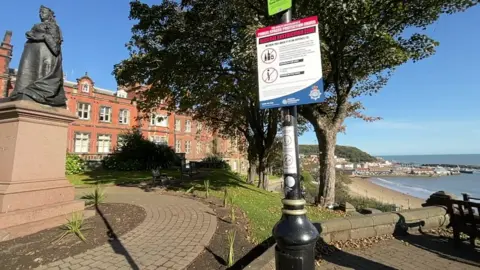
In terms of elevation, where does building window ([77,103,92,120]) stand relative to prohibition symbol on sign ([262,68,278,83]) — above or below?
above

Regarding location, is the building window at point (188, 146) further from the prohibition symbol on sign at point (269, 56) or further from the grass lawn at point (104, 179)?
the prohibition symbol on sign at point (269, 56)

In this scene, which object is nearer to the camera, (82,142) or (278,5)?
(278,5)

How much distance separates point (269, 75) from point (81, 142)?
127ft

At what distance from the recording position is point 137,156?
26.9m

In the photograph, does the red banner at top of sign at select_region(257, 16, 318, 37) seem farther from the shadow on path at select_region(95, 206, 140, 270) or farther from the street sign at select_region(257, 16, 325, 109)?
the shadow on path at select_region(95, 206, 140, 270)

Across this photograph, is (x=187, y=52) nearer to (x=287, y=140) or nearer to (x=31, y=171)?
(x=31, y=171)

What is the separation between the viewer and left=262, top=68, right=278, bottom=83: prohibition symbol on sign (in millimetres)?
2314

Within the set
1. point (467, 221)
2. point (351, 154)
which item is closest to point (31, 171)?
point (467, 221)

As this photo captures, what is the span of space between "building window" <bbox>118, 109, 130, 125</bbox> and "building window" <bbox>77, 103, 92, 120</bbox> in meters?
4.56

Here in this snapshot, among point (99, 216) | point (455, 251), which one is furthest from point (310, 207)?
point (99, 216)

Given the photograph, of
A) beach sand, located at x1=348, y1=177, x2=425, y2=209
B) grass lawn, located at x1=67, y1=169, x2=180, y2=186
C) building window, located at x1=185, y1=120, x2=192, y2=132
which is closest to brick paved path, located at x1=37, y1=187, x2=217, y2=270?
grass lawn, located at x1=67, y1=169, x2=180, y2=186

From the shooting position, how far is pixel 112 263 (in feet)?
14.0

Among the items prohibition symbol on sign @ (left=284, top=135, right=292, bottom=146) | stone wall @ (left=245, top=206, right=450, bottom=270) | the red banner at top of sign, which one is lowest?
stone wall @ (left=245, top=206, right=450, bottom=270)

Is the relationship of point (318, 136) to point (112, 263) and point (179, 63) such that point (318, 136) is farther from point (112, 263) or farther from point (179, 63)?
point (112, 263)
